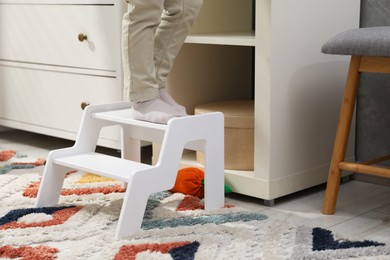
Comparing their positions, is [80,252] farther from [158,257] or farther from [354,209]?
[354,209]

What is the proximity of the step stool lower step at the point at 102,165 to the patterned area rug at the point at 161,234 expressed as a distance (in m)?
0.12

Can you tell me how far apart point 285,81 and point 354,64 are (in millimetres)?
201

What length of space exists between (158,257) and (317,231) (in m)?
0.39

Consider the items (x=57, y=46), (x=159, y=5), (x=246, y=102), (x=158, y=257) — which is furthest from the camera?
(x=57, y=46)

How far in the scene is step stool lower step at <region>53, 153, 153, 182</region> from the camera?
1564 millimetres

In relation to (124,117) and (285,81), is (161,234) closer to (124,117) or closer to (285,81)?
(124,117)

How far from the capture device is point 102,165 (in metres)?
1.64

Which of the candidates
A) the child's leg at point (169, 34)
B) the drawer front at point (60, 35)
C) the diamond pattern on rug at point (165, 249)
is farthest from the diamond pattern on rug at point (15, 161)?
the diamond pattern on rug at point (165, 249)

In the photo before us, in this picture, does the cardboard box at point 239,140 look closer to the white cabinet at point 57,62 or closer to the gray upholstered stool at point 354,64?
the gray upholstered stool at point 354,64

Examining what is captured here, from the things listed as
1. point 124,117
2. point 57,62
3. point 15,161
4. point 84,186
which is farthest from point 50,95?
point 124,117

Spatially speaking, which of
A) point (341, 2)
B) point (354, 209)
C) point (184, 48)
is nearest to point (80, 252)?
point (354, 209)

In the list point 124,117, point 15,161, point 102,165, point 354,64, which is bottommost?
point 15,161

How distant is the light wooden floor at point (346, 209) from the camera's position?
1.58 metres

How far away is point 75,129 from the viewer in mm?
2305
